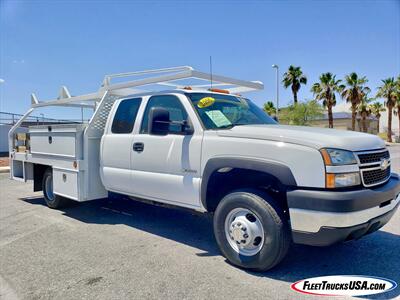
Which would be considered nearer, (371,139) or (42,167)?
(371,139)

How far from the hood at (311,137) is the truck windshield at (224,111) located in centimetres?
36

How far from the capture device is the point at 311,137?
3246 millimetres

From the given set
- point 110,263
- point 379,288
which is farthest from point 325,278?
point 110,263

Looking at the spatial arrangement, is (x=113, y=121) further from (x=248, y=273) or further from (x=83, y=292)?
(x=248, y=273)

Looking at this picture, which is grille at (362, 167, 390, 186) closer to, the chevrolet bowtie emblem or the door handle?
the chevrolet bowtie emblem

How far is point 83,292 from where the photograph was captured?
3.18 meters

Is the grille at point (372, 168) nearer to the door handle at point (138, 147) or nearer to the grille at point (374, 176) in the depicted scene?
the grille at point (374, 176)

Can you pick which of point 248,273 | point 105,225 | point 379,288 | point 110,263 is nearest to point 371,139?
point 379,288

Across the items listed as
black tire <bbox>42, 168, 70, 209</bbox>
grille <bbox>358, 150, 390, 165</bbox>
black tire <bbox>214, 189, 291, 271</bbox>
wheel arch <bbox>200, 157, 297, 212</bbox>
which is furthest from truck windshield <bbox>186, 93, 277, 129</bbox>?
black tire <bbox>42, 168, 70, 209</bbox>

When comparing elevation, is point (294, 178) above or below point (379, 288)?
above

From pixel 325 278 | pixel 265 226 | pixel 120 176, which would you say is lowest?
pixel 325 278

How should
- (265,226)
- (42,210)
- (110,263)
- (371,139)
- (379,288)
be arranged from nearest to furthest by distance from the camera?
(379,288) < (265,226) < (371,139) < (110,263) < (42,210)

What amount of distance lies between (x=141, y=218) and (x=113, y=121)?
182cm

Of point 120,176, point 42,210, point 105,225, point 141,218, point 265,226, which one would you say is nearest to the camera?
point 265,226
